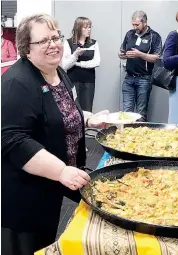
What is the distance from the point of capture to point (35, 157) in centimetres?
128

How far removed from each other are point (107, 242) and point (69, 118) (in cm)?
62

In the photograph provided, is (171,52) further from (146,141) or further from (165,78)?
(146,141)

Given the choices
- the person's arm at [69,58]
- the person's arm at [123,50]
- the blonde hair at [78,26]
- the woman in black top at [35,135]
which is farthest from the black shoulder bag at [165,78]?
the woman in black top at [35,135]

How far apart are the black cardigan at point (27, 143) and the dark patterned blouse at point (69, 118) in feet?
0.12

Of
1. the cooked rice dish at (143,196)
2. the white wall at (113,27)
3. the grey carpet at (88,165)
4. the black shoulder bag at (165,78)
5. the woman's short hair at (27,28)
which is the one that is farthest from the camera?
the white wall at (113,27)

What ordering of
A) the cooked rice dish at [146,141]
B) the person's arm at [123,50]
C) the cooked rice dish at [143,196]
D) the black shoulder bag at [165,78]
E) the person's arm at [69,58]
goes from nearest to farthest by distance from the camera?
1. the cooked rice dish at [143,196]
2. the cooked rice dish at [146,141]
3. the black shoulder bag at [165,78]
4. the person's arm at [69,58]
5. the person's arm at [123,50]

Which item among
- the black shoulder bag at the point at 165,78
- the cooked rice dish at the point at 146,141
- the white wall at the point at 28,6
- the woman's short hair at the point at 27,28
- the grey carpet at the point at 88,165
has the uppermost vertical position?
the white wall at the point at 28,6

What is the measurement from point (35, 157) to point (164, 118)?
3.61 m

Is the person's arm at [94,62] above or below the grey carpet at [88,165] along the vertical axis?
above

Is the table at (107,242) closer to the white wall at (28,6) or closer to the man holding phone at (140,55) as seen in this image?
the white wall at (28,6)

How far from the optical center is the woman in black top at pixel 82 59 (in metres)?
4.17

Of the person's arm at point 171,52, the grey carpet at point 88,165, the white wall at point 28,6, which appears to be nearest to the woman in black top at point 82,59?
the grey carpet at point 88,165

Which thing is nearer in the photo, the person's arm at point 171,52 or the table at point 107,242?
the table at point 107,242

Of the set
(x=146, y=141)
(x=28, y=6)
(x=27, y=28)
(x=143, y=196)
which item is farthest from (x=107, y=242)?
(x=28, y=6)
